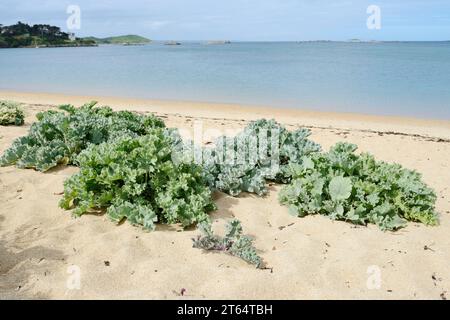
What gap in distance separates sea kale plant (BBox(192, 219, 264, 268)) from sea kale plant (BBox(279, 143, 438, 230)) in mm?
999

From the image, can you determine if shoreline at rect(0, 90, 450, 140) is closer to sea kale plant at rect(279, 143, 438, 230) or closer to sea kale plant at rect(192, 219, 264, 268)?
sea kale plant at rect(279, 143, 438, 230)

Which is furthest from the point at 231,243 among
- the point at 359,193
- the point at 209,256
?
the point at 359,193

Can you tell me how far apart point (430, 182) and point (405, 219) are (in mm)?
2016

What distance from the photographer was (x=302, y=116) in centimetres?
1445

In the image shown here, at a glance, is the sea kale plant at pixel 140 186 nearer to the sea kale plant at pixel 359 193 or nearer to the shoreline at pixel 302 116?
the sea kale plant at pixel 359 193

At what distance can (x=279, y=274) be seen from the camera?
372 centimetres

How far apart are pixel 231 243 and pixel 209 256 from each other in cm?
28

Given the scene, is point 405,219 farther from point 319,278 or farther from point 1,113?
point 1,113

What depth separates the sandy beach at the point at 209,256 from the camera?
347 cm

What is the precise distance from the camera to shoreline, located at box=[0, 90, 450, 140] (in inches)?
472

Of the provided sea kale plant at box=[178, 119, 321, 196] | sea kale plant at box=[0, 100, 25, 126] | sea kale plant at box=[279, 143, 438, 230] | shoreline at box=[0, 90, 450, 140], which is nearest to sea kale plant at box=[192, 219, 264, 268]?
sea kale plant at box=[279, 143, 438, 230]

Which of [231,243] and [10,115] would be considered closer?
[231,243]

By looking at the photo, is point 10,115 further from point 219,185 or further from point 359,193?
point 359,193

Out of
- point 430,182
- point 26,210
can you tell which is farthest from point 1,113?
point 430,182
